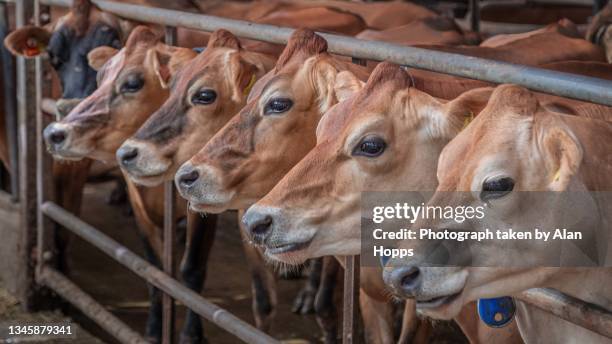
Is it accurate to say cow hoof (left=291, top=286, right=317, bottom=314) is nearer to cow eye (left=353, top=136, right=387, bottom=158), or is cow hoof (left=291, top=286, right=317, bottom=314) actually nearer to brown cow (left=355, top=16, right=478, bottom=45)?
brown cow (left=355, top=16, right=478, bottom=45)

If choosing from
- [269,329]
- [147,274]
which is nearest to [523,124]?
[147,274]

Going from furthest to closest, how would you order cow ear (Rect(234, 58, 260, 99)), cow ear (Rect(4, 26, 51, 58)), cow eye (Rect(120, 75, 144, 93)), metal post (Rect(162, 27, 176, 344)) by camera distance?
cow ear (Rect(4, 26, 51, 58)), cow eye (Rect(120, 75, 144, 93)), metal post (Rect(162, 27, 176, 344)), cow ear (Rect(234, 58, 260, 99))

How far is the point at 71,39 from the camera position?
539 centimetres

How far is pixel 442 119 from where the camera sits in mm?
2883

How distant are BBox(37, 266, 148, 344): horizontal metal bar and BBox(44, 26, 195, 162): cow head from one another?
2.56ft

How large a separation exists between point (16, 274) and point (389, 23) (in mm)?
2924

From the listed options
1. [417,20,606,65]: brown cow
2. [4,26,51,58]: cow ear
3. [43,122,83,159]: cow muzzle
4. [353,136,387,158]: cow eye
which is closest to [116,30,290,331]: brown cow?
[43,122,83,159]: cow muzzle

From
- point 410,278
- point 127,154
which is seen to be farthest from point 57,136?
point 410,278

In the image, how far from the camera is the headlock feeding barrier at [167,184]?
256 centimetres

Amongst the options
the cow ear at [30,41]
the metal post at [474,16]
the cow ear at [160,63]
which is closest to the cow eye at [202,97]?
the cow ear at [160,63]

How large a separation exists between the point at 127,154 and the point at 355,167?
4.05 feet

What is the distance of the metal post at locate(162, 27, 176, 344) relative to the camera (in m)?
4.27

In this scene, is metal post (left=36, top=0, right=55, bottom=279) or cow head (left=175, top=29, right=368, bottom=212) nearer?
cow head (left=175, top=29, right=368, bottom=212)

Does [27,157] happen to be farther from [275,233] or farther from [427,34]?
[275,233]
